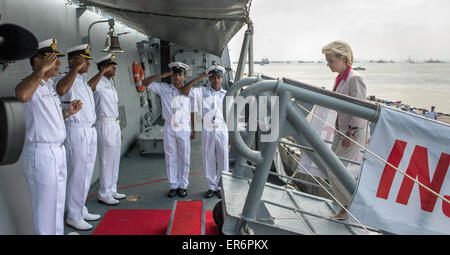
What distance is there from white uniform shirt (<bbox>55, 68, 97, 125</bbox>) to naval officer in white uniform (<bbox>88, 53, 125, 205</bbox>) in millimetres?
281

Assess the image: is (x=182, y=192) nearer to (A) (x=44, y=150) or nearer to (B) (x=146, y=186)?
(B) (x=146, y=186)

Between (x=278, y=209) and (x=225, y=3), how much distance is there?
62.0 inches

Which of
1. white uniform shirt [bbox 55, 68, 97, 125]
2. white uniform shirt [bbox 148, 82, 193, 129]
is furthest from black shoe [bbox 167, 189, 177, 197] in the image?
white uniform shirt [bbox 55, 68, 97, 125]

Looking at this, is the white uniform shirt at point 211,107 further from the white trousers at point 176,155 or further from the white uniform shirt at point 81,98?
the white uniform shirt at point 81,98

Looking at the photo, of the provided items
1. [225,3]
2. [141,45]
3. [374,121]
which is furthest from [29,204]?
[141,45]

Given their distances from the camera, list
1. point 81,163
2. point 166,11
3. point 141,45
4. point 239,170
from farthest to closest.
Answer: point 141,45, point 166,11, point 81,163, point 239,170

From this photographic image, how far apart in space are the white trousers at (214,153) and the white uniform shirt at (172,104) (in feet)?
1.07

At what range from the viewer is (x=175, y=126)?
11.4 feet

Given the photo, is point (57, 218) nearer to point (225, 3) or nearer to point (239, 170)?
point (239, 170)

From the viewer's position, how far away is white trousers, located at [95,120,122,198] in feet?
10.2

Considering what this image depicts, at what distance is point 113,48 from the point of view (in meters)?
3.37

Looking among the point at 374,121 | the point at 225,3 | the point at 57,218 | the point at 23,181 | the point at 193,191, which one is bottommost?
the point at 193,191

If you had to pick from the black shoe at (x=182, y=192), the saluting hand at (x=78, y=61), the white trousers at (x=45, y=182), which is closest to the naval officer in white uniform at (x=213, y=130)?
the black shoe at (x=182, y=192)

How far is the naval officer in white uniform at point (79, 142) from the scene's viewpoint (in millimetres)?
2553
